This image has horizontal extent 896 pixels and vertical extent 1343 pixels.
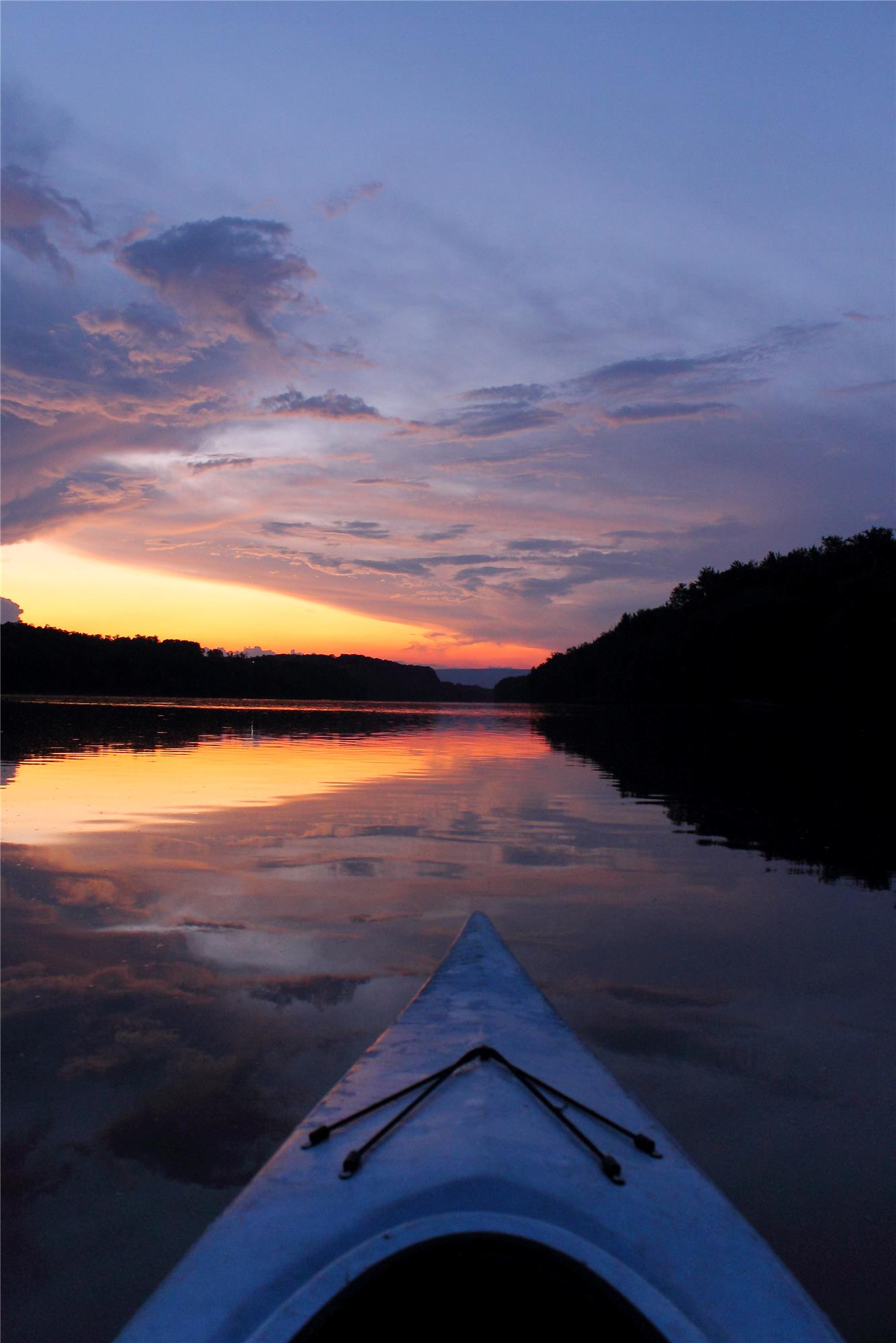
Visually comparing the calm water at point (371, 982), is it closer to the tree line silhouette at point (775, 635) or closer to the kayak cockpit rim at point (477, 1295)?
the kayak cockpit rim at point (477, 1295)

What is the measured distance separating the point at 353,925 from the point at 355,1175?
4.12 meters

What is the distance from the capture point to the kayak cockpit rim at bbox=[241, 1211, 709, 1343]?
2.15m

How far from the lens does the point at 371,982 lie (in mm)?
5586

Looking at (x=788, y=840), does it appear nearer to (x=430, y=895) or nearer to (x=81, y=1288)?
(x=430, y=895)

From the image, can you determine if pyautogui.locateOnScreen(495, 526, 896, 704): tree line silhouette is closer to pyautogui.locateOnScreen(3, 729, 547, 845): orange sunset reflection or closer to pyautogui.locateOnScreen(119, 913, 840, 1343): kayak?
pyautogui.locateOnScreen(3, 729, 547, 845): orange sunset reflection

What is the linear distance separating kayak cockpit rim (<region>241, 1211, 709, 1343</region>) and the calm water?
1.06 meters

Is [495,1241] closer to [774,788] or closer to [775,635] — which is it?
[774,788]

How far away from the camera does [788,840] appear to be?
35.3 feet

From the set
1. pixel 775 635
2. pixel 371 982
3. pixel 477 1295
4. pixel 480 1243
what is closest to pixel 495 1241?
pixel 480 1243

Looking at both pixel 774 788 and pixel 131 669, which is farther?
pixel 131 669

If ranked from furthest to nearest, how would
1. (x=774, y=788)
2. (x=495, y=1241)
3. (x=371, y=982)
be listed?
(x=774, y=788), (x=371, y=982), (x=495, y=1241)

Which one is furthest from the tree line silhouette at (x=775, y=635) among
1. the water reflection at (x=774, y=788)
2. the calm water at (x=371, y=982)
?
the calm water at (x=371, y=982)

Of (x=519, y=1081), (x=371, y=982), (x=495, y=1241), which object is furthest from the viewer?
(x=371, y=982)

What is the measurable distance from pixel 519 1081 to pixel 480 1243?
0.84 meters
